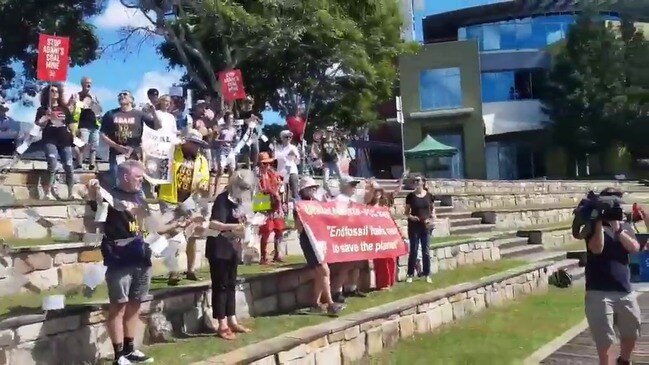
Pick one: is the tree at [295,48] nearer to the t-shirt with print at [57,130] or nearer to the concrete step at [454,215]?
the concrete step at [454,215]

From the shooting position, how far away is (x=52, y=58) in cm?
1192

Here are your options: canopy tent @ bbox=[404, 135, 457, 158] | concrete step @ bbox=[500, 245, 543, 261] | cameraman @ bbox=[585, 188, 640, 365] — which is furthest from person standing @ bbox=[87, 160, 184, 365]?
canopy tent @ bbox=[404, 135, 457, 158]

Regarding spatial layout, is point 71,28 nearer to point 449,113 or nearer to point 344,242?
point 344,242

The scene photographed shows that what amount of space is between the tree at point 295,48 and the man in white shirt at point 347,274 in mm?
10749

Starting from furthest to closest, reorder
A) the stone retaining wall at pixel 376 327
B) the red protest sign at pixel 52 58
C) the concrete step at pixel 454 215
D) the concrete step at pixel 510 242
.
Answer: the concrete step at pixel 454 215, the concrete step at pixel 510 242, the red protest sign at pixel 52 58, the stone retaining wall at pixel 376 327

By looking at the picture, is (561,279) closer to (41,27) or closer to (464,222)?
(464,222)

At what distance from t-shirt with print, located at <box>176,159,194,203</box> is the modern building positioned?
29.6 m

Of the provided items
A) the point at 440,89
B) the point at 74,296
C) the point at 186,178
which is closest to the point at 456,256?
the point at 186,178

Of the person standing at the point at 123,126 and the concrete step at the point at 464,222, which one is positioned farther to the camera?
the concrete step at the point at 464,222

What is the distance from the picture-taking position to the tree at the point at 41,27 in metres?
22.5

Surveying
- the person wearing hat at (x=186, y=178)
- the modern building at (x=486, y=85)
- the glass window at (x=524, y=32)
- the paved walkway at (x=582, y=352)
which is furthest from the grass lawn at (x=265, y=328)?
the glass window at (x=524, y=32)

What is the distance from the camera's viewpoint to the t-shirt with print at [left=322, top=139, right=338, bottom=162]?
16.4 metres

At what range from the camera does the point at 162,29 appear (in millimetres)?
21469

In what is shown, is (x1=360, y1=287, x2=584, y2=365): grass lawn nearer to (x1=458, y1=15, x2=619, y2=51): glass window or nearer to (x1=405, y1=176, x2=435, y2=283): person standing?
(x1=405, y1=176, x2=435, y2=283): person standing
